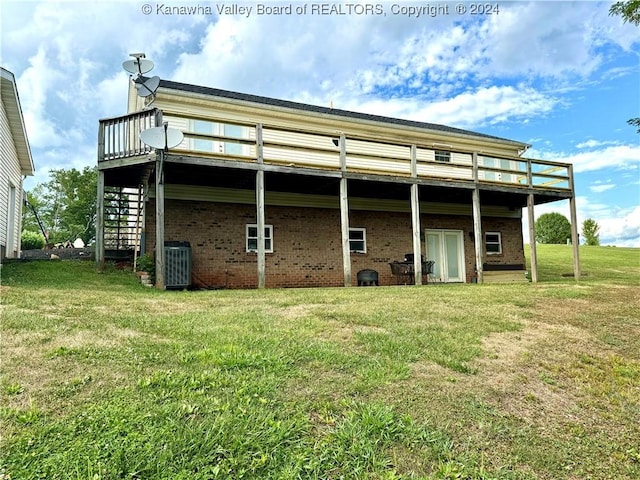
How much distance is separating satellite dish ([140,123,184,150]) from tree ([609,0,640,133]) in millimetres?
10952

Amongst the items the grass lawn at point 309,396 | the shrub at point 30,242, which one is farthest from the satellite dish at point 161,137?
the shrub at point 30,242

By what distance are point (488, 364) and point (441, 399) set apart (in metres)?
1.02

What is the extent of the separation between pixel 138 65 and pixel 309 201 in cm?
609

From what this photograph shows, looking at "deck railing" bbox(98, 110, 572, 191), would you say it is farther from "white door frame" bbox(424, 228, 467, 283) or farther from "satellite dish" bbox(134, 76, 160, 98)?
"white door frame" bbox(424, 228, 467, 283)

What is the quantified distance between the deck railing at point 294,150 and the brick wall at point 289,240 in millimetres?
1752

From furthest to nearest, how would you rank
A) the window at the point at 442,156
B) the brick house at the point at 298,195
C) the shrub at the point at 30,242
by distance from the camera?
the shrub at the point at 30,242 → the window at the point at 442,156 → the brick house at the point at 298,195

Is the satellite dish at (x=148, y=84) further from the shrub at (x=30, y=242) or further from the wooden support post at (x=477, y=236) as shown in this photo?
the shrub at (x=30, y=242)

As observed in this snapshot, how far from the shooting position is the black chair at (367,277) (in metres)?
13.5

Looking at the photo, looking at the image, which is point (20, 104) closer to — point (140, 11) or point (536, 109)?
point (140, 11)

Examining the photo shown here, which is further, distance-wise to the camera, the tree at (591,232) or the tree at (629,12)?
the tree at (591,232)

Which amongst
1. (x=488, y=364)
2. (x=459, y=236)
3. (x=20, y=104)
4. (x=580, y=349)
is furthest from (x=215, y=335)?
(x=459, y=236)

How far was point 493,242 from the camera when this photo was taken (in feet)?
54.3

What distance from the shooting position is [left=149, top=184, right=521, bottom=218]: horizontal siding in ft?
39.1

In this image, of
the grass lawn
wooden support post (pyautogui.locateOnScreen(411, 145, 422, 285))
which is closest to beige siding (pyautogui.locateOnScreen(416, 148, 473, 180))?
wooden support post (pyautogui.locateOnScreen(411, 145, 422, 285))
